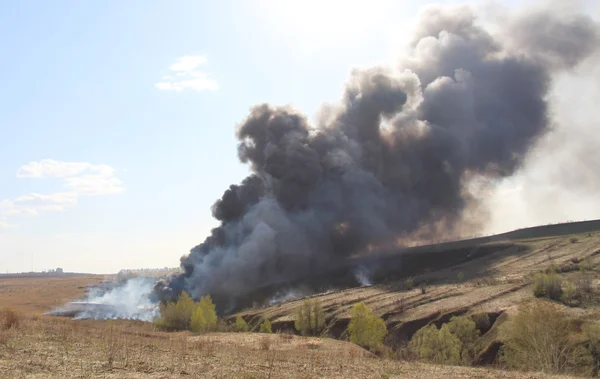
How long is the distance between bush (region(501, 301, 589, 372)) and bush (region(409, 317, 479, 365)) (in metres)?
5.37

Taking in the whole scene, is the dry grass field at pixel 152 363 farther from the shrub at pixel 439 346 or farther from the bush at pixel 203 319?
the bush at pixel 203 319

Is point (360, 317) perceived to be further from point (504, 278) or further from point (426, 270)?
point (426, 270)

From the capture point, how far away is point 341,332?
7481 cm

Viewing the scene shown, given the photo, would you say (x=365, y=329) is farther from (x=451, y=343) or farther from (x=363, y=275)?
(x=363, y=275)

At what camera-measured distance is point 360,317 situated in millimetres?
62844

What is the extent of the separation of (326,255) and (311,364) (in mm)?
113021

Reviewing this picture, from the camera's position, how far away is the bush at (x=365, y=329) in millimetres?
59075

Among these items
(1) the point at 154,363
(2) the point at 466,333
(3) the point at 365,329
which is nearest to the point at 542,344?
(2) the point at 466,333

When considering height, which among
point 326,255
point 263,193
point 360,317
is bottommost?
point 360,317

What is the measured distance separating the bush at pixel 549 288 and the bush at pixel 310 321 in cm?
3139

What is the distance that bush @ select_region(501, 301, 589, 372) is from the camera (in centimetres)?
3775

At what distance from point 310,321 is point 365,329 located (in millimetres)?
15177

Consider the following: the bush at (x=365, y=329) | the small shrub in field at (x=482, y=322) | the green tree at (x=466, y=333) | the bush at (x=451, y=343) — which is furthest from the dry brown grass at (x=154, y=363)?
the small shrub in field at (x=482, y=322)

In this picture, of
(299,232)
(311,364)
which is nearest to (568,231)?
(299,232)
